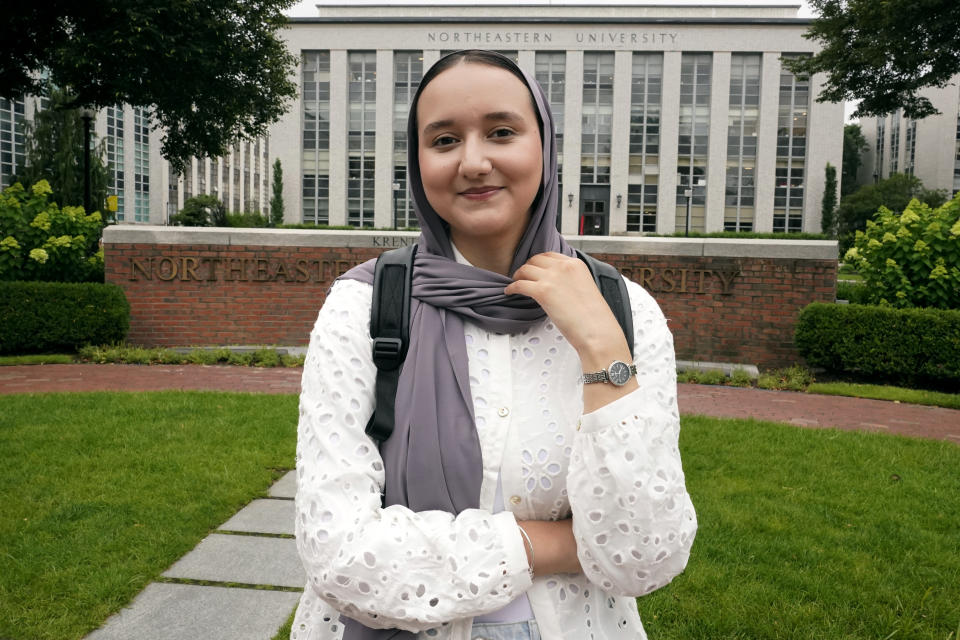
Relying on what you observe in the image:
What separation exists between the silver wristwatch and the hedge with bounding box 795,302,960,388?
936 cm

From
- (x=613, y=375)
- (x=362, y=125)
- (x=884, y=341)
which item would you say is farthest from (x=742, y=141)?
(x=613, y=375)

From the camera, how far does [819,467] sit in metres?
5.44

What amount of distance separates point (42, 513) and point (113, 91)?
49.2 feet

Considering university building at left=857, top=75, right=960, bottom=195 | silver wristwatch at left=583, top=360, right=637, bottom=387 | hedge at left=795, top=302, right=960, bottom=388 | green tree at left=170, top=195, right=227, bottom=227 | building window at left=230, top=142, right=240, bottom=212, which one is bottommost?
hedge at left=795, top=302, right=960, bottom=388

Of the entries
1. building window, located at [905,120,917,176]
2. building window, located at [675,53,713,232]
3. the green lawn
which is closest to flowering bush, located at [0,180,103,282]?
the green lawn

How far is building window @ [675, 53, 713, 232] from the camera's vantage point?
4588cm

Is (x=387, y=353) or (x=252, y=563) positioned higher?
(x=387, y=353)

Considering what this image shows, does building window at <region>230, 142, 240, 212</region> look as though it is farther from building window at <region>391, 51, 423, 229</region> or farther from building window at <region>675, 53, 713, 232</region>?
building window at <region>675, 53, 713, 232</region>

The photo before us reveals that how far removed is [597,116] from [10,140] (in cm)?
3376

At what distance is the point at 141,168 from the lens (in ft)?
162

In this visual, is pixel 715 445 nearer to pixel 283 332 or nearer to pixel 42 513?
pixel 42 513

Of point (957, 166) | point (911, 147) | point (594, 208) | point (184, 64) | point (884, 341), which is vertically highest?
point (911, 147)

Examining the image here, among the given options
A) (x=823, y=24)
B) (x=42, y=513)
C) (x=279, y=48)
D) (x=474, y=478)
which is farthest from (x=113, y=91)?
(x=474, y=478)

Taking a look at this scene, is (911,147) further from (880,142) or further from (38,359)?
(38,359)
